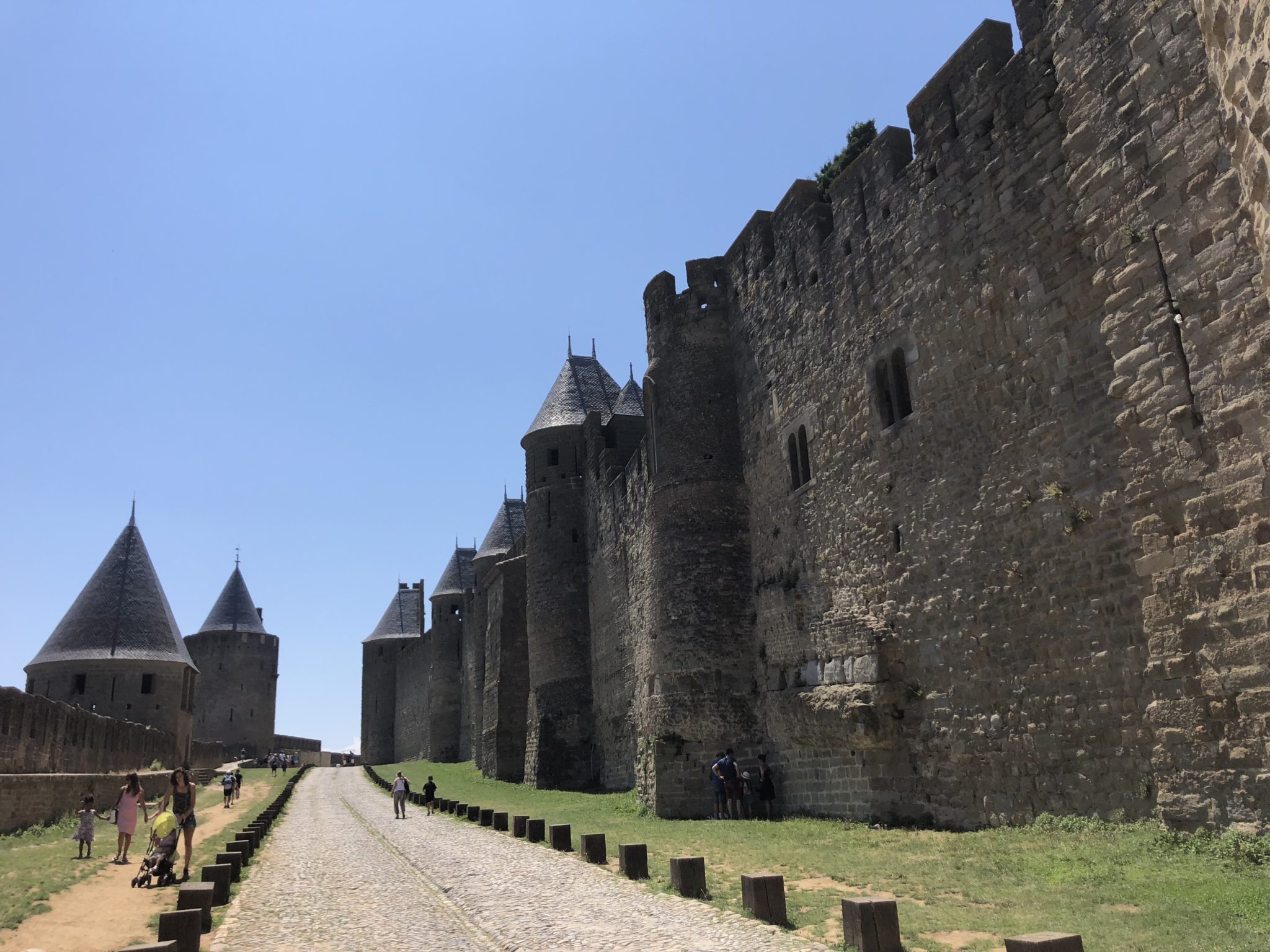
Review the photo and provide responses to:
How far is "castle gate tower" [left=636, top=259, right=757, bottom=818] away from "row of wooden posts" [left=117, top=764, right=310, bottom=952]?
684cm

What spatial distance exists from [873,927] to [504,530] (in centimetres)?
3807

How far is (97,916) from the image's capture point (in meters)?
9.02

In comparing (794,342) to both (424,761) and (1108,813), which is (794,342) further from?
(424,761)

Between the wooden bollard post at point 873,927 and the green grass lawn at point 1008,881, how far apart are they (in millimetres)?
266

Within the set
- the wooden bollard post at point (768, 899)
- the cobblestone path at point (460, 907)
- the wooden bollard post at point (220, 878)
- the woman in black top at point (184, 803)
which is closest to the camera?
the cobblestone path at point (460, 907)

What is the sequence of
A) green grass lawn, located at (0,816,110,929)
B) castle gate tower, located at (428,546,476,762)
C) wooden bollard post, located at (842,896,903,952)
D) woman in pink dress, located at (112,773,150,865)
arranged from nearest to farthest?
wooden bollard post, located at (842,896,903,952) → green grass lawn, located at (0,816,110,929) → woman in pink dress, located at (112,773,150,865) → castle gate tower, located at (428,546,476,762)

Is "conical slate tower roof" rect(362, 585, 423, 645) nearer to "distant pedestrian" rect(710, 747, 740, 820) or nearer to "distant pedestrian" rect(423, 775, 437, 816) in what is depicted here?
"distant pedestrian" rect(423, 775, 437, 816)

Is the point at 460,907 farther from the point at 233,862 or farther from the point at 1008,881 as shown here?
the point at 1008,881

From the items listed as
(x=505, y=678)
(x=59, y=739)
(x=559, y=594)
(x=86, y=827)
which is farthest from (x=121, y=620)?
(x=86, y=827)

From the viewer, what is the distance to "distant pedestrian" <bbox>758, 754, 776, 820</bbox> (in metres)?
15.1

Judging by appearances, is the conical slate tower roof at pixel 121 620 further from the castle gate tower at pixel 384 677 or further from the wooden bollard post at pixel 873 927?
the wooden bollard post at pixel 873 927

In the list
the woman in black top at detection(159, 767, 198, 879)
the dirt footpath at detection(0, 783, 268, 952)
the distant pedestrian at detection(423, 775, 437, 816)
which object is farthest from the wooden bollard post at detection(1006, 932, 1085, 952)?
the distant pedestrian at detection(423, 775, 437, 816)

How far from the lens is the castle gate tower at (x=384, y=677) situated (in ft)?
202

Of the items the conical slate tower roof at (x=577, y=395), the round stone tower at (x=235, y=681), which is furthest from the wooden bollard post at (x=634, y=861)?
the round stone tower at (x=235, y=681)
